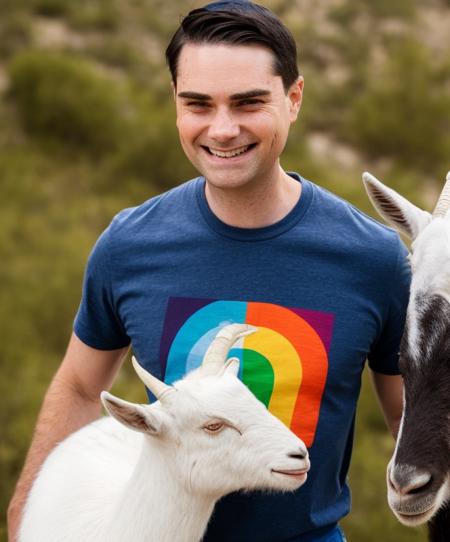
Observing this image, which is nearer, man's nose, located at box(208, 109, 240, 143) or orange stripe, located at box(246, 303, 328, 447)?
man's nose, located at box(208, 109, 240, 143)

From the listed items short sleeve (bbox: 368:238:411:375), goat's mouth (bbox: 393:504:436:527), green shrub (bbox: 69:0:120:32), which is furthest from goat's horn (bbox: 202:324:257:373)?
green shrub (bbox: 69:0:120:32)

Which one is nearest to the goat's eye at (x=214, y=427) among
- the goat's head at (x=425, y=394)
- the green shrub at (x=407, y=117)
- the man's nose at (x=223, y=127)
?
the goat's head at (x=425, y=394)

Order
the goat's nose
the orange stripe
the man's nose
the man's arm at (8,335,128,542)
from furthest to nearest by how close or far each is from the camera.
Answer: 1. the man's arm at (8,335,128,542)
2. the orange stripe
3. the man's nose
4. the goat's nose

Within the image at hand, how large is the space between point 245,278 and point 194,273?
→ 0.21 metres

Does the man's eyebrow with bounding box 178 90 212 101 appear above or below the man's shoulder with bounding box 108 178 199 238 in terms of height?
above

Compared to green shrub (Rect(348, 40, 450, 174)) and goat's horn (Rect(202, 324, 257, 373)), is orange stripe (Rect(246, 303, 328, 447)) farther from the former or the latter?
green shrub (Rect(348, 40, 450, 174))

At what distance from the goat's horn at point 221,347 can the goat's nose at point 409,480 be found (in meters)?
0.75

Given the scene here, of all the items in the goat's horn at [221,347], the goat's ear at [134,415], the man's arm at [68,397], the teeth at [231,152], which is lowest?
the man's arm at [68,397]

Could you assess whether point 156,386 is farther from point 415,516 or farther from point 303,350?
point 415,516

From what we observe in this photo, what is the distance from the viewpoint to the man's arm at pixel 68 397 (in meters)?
4.95

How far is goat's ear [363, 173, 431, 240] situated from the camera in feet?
15.1

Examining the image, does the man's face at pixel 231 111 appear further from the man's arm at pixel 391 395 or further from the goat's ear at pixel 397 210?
the man's arm at pixel 391 395

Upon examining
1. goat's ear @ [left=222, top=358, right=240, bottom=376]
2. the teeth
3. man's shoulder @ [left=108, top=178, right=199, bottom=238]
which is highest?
the teeth

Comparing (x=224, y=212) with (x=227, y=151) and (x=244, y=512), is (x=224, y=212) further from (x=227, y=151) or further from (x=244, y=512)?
(x=244, y=512)
